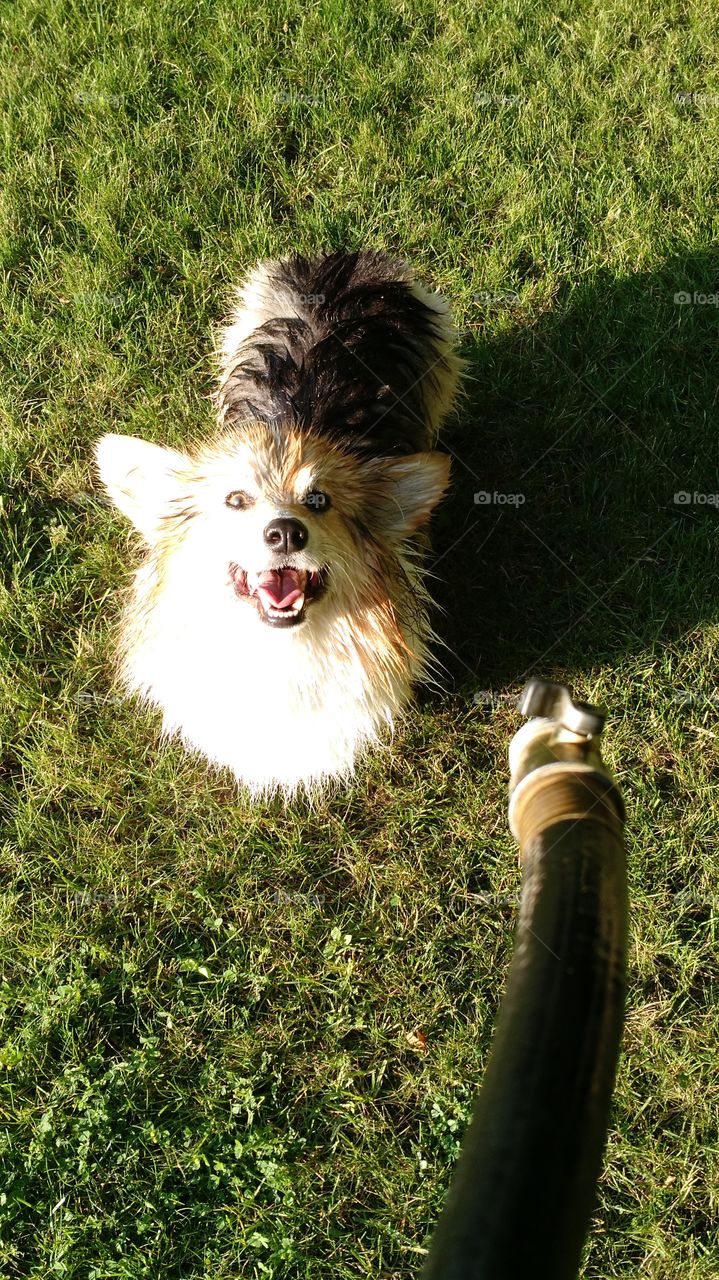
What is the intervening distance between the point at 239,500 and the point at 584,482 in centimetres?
199

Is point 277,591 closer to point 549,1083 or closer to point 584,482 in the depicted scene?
point 549,1083

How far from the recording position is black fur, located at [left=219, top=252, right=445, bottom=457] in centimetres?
281

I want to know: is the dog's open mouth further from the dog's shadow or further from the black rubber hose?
the black rubber hose

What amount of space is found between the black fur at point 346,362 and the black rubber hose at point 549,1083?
1882 mm

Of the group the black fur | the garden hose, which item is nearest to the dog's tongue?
the black fur

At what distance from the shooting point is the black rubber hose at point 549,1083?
33.0 inches

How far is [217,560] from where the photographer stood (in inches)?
96.0

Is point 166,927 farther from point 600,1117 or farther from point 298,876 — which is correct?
point 600,1117

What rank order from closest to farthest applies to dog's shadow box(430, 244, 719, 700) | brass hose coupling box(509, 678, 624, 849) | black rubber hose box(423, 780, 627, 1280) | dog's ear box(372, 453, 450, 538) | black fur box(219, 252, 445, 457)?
1. black rubber hose box(423, 780, 627, 1280)
2. brass hose coupling box(509, 678, 624, 849)
3. dog's ear box(372, 453, 450, 538)
4. black fur box(219, 252, 445, 457)
5. dog's shadow box(430, 244, 719, 700)

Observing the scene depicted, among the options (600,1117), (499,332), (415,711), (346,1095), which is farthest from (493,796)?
(600,1117)

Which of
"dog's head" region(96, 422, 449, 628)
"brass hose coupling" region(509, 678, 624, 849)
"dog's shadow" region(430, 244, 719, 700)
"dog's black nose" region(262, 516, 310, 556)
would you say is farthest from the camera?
"dog's shadow" region(430, 244, 719, 700)

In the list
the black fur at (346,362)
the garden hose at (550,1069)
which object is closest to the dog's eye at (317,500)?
the black fur at (346,362)

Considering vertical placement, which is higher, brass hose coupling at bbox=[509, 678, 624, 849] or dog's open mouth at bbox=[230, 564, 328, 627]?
brass hose coupling at bbox=[509, 678, 624, 849]

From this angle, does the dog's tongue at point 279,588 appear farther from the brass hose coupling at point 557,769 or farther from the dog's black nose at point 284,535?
the brass hose coupling at point 557,769
